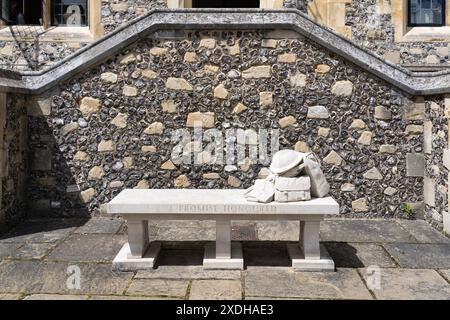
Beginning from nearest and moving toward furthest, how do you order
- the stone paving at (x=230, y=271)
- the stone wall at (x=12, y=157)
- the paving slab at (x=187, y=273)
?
the stone paving at (x=230, y=271)
the paving slab at (x=187, y=273)
the stone wall at (x=12, y=157)

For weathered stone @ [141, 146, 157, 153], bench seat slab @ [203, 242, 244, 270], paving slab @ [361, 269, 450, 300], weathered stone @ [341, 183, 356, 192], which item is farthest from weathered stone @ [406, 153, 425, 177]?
weathered stone @ [141, 146, 157, 153]

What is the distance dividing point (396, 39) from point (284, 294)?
7.27 m

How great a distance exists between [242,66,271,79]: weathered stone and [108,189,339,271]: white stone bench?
7.54ft

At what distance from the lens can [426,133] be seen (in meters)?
5.89

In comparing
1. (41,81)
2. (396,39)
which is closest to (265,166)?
(41,81)

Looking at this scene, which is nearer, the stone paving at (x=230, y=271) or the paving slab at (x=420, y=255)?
the stone paving at (x=230, y=271)

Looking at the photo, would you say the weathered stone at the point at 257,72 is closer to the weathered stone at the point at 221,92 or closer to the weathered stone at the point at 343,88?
the weathered stone at the point at 221,92

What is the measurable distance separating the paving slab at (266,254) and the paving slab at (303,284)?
0.16 meters

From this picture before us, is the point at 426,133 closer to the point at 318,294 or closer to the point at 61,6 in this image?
the point at 318,294

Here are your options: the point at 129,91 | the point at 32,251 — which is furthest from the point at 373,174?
the point at 32,251

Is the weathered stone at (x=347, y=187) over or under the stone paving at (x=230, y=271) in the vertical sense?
over

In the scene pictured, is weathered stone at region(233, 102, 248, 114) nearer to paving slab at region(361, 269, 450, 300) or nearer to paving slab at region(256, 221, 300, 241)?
paving slab at region(256, 221, 300, 241)

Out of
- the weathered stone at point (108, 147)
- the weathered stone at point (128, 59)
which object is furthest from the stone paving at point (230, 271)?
the weathered stone at point (128, 59)

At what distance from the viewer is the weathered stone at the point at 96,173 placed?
6008 millimetres
